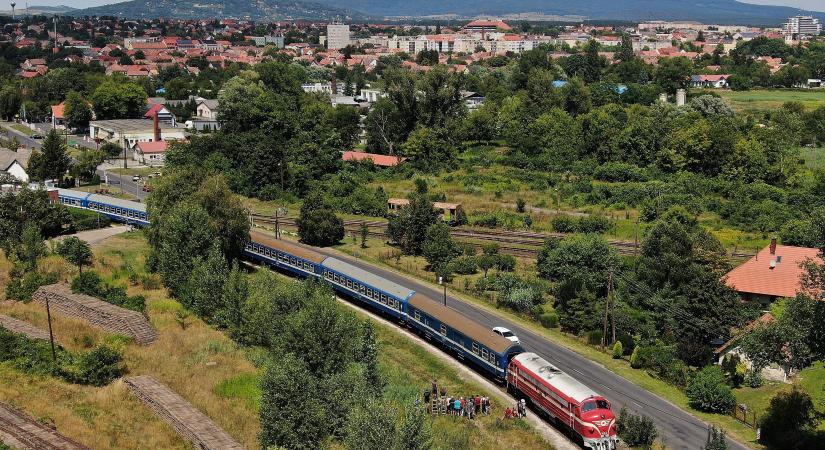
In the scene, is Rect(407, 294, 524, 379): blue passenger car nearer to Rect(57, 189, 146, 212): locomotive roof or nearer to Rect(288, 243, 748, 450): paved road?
Rect(288, 243, 748, 450): paved road

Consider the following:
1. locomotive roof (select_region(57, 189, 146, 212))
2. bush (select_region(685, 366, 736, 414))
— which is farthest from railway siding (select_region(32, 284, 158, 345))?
bush (select_region(685, 366, 736, 414))

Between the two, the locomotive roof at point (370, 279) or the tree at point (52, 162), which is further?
the tree at point (52, 162)

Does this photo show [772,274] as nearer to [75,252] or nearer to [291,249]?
[291,249]

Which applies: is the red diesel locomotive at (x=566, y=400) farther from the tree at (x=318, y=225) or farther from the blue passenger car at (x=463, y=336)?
the tree at (x=318, y=225)

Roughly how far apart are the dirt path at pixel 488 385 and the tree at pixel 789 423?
7.98m

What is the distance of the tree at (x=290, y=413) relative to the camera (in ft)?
81.3

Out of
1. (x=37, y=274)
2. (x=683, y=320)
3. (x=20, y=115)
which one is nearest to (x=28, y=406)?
(x=37, y=274)

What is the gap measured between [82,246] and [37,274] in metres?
5.52

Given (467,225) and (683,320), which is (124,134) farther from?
(683,320)

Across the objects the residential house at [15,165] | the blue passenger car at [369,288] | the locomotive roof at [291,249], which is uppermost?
the residential house at [15,165]

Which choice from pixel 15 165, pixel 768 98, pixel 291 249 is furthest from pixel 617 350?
pixel 768 98

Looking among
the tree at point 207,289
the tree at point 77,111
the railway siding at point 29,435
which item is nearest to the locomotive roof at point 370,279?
the tree at point 207,289

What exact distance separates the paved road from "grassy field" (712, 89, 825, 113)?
89953 mm

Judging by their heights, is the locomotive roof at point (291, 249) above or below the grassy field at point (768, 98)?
below
